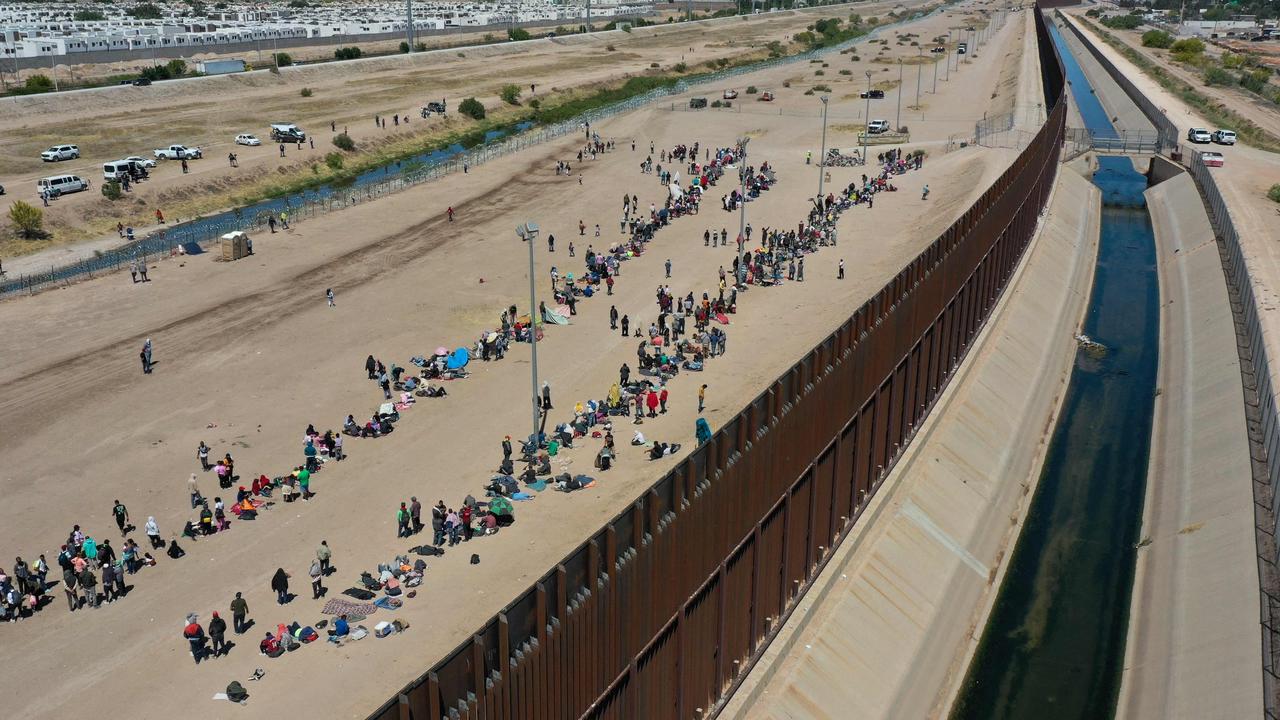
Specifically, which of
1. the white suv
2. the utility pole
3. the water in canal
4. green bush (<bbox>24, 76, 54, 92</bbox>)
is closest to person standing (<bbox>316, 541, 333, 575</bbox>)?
the water in canal

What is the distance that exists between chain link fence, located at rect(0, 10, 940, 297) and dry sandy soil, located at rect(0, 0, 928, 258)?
270cm

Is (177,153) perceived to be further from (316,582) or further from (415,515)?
(316,582)

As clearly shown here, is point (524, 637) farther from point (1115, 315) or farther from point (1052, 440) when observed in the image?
point (1115, 315)

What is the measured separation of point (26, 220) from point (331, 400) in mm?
34068

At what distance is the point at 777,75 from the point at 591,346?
354ft

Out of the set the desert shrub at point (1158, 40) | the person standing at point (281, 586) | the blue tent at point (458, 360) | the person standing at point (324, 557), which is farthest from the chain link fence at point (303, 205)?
the desert shrub at point (1158, 40)

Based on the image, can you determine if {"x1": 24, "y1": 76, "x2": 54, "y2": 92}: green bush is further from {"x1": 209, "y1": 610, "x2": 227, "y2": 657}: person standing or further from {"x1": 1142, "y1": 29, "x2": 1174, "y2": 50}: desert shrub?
{"x1": 1142, "y1": 29, "x2": 1174, "y2": 50}: desert shrub

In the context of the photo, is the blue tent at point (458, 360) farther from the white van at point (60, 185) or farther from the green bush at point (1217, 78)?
the green bush at point (1217, 78)

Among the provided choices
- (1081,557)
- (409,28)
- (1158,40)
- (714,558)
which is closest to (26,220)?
(1081,557)

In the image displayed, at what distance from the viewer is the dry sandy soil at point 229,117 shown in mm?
71812

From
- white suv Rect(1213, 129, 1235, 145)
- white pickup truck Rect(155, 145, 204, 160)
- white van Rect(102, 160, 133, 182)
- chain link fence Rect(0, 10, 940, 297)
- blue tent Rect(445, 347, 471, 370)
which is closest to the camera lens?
blue tent Rect(445, 347, 471, 370)

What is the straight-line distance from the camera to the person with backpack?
74.6ft

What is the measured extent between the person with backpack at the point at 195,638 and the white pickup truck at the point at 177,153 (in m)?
65.5

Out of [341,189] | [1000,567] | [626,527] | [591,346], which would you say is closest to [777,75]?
[341,189]
